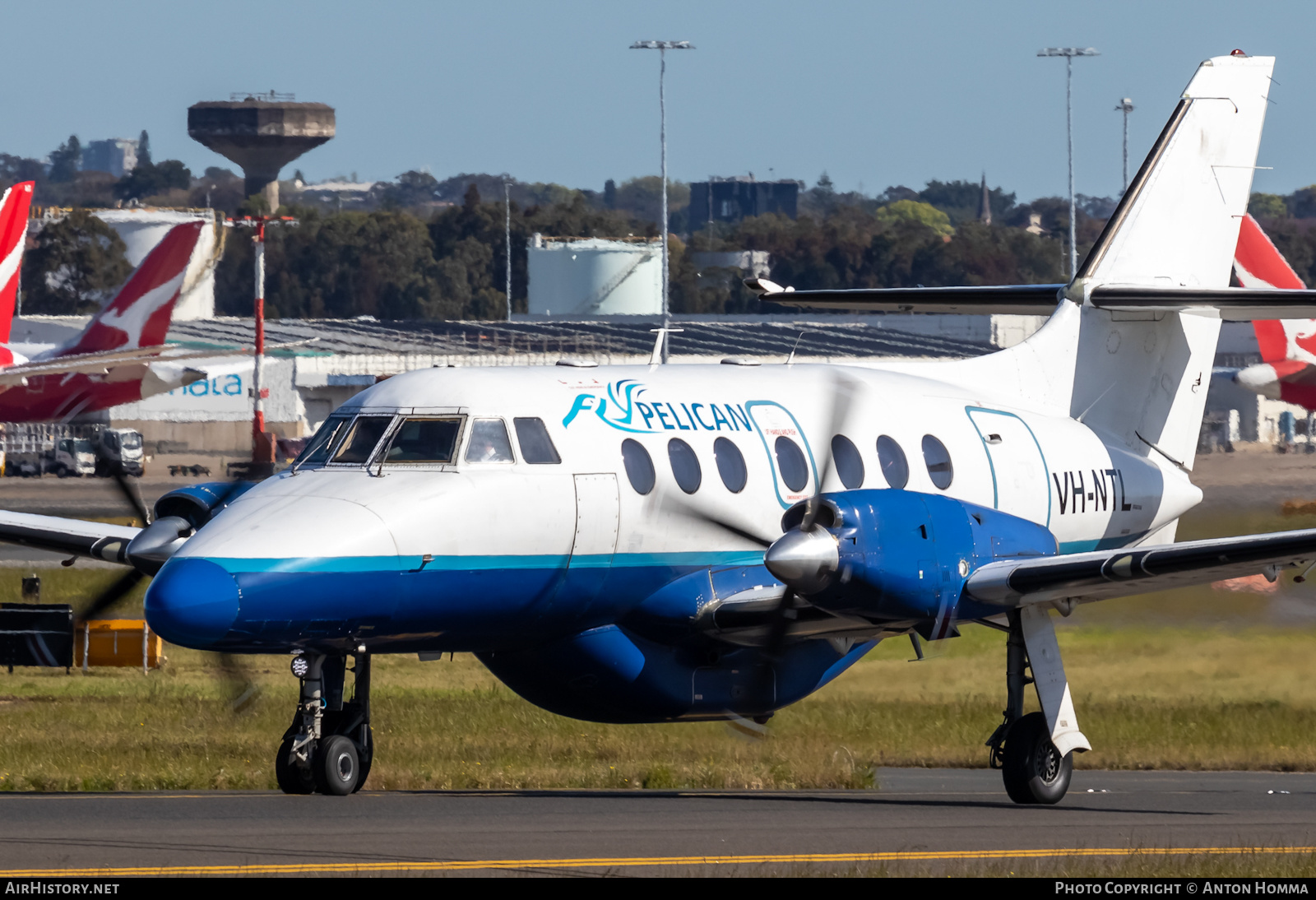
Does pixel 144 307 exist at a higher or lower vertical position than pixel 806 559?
higher

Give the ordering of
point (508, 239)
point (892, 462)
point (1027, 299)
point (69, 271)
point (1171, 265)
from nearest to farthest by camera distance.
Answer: point (892, 462)
point (1027, 299)
point (1171, 265)
point (69, 271)
point (508, 239)

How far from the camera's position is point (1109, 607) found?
2406 centimetres

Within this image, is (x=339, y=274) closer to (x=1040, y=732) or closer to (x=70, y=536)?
(x=70, y=536)

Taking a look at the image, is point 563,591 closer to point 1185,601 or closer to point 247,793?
point 247,793

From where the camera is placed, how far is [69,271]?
4707 inches

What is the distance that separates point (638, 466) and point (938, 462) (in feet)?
11.3

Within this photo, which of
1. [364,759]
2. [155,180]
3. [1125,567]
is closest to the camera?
[1125,567]

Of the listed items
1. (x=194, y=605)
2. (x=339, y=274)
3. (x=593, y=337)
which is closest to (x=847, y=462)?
(x=194, y=605)

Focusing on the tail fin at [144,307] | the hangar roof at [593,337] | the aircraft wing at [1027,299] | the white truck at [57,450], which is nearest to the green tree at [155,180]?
the hangar roof at [593,337]

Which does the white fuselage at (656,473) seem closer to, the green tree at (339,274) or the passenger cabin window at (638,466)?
the passenger cabin window at (638,466)

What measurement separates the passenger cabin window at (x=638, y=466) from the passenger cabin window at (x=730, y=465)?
0.68 m

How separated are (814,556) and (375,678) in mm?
16631

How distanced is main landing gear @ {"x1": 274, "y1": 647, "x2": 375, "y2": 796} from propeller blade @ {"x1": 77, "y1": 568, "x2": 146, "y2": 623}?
103 inches

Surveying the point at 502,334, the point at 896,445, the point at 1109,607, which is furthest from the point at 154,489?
the point at 896,445
